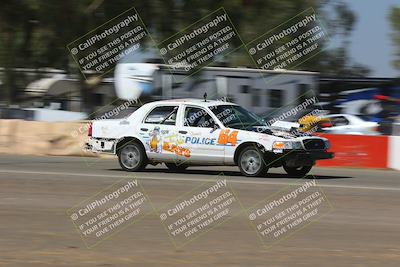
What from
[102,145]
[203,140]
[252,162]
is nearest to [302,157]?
[252,162]

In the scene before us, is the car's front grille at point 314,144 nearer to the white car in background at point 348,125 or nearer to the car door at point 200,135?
the car door at point 200,135

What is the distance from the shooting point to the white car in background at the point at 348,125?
2675 cm

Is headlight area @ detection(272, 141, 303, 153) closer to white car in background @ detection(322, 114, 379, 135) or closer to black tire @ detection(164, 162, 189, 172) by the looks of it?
black tire @ detection(164, 162, 189, 172)

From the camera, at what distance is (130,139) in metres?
15.5

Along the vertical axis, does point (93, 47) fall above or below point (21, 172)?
above

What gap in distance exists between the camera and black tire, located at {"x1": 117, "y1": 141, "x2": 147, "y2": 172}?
15.4m

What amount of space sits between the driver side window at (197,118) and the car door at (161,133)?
0.25 m

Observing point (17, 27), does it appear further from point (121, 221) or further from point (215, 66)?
point (121, 221)

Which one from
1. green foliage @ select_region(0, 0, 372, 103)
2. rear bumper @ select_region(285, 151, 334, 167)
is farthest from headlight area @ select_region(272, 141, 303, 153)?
green foliage @ select_region(0, 0, 372, 103)

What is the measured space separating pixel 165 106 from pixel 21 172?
311 cm

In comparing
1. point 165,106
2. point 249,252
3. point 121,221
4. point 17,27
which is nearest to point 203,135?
point 165,106

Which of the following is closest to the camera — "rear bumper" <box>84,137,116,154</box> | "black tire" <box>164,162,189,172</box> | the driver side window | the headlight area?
the headlight area

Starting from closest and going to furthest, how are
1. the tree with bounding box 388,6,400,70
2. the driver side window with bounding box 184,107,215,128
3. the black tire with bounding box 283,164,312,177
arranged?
the driver side window with bounding box 184,107,215,128 < the black tire with bounding box 283,164,312,177 < the tree with bounding box 388,6,400,70

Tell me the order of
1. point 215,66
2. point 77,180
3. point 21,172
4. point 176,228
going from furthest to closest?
point 215,66 < point 21,172 < point 77,180 < point 176,228
